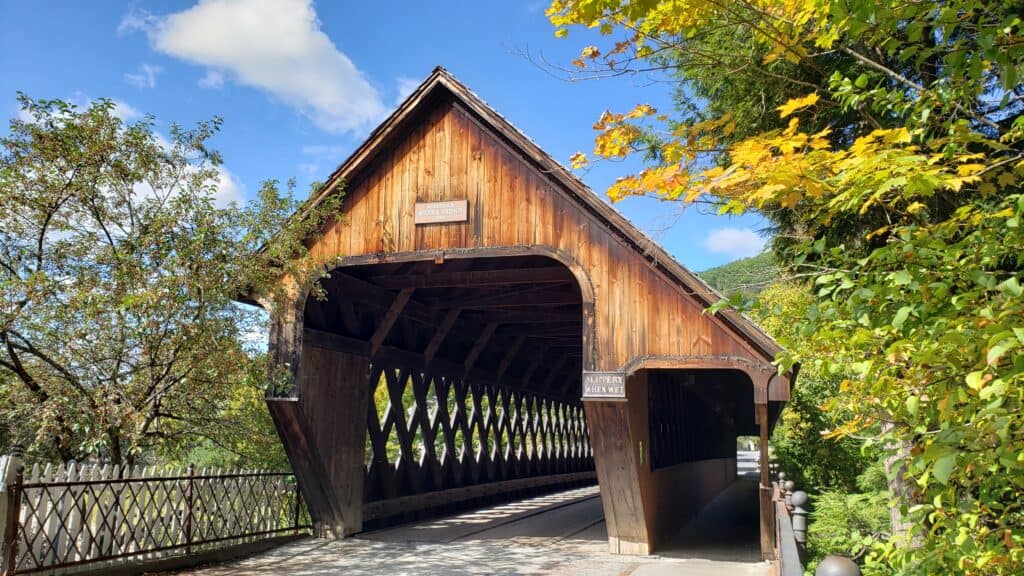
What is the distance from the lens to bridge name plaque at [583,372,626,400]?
8633mm

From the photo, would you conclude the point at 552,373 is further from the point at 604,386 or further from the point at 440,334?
the point at 604,386

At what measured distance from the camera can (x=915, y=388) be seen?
10.2 ft

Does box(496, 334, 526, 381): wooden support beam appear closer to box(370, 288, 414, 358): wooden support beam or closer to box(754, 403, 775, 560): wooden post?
box(370, 288, 414, 358): wooden support beam

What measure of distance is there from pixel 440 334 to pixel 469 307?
0.89 meters

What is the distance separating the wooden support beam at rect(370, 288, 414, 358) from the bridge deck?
2859 millimetres

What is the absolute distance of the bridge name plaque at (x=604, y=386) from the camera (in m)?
8.63

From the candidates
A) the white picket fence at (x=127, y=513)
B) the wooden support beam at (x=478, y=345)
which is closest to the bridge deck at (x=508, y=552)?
the white picket fence at (x=127, y=513)

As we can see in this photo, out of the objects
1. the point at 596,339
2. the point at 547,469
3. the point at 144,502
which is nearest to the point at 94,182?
the point at 144,502

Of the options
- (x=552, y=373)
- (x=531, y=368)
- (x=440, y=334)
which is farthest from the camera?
(x=552, y=373)

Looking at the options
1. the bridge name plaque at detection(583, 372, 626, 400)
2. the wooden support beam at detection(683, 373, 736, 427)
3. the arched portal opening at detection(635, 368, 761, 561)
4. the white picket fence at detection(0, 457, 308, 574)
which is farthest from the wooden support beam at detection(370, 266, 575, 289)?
the wooden support beam at detection(683, 373, 736, 427)

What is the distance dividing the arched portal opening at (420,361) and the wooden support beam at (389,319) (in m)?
0.02

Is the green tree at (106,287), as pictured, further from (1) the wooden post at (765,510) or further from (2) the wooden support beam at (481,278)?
(1) the wooden post at (765,510)

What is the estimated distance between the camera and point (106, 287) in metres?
7.36

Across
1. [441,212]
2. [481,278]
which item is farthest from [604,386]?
[481,278]
